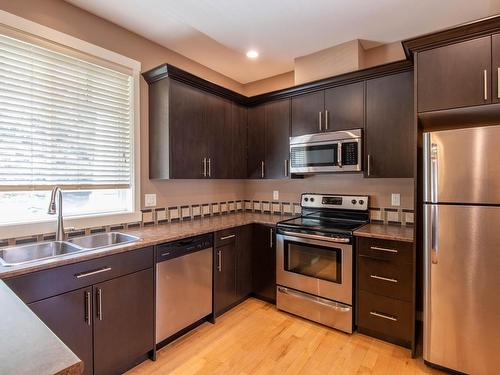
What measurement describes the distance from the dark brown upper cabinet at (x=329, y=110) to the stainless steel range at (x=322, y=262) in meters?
0.76

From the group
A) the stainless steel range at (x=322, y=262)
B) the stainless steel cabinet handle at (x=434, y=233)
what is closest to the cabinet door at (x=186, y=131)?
the stainless steel range at (x=322, y=262)

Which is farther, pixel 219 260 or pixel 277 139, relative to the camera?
pixel 277 139

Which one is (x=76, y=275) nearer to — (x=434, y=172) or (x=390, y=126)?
(x=434, y=172)

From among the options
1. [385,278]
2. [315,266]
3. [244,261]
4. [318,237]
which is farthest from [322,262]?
[244,261]

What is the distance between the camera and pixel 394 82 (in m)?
2.45

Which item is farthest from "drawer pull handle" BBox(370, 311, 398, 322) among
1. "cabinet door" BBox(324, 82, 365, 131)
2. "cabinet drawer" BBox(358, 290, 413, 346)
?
"cabinet door" BBox(324, 82, 365, 131)

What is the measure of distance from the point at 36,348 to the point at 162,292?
151 cm

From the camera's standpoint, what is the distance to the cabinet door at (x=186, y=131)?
2580mm

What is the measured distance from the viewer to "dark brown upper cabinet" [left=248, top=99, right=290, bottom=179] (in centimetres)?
313

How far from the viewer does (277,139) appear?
3189 mm

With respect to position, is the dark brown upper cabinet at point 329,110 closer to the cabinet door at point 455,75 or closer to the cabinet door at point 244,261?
the cabinet door at point 455,75

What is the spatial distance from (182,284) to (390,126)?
7.44 ft

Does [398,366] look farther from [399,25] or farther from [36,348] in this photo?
[399,25]

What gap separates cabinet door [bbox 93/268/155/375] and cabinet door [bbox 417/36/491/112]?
7.86ft
